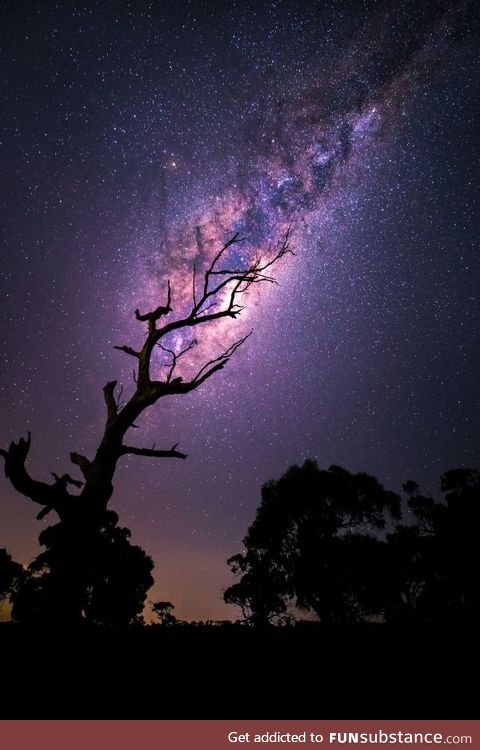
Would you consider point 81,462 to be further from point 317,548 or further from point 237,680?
point 317,548

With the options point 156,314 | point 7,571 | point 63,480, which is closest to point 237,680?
point 63,480

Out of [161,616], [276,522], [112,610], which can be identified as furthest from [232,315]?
[161,616]

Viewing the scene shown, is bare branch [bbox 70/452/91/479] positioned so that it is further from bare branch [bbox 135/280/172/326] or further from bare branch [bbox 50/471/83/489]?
bare branch [bbox 135/280/172/326]

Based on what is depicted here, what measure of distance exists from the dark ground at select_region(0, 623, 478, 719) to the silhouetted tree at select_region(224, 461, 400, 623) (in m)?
20.3

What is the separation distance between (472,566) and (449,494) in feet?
15.4

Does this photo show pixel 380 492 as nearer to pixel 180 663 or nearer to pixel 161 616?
pixel 180 663

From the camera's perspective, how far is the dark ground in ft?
12.0

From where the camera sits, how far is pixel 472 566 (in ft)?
71.9

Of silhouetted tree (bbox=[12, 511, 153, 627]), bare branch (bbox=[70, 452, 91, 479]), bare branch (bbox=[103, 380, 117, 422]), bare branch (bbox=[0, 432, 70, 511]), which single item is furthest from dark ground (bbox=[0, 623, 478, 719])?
silhouetted tree (bbox=[12, 511, 153, 627])

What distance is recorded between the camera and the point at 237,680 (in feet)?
14.5

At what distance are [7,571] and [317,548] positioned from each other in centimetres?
2459
